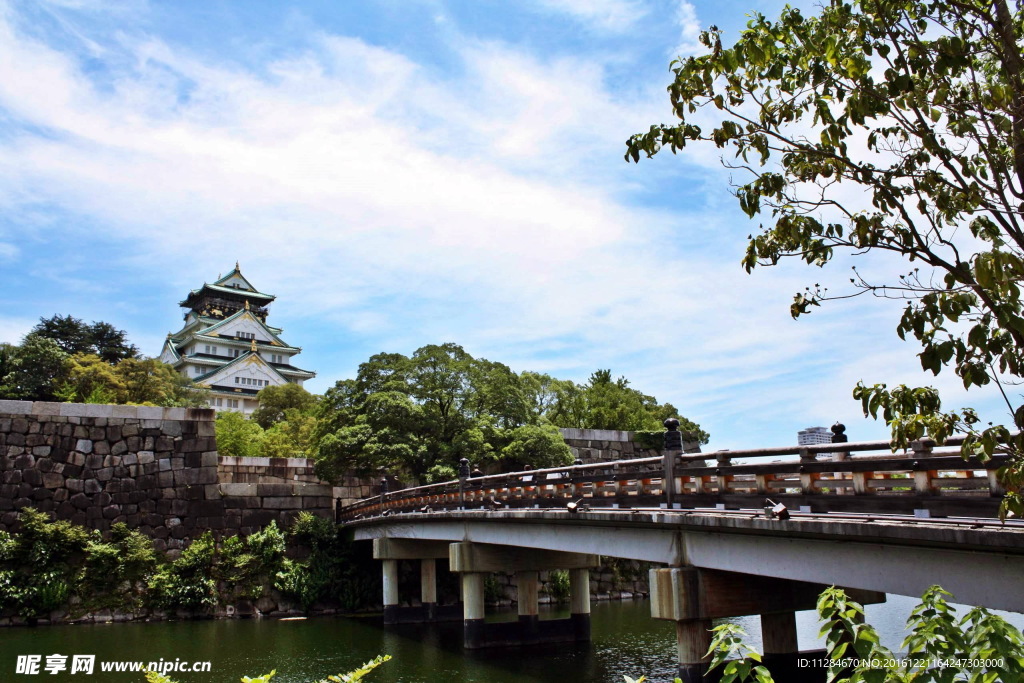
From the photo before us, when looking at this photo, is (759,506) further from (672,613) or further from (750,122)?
(750,122)

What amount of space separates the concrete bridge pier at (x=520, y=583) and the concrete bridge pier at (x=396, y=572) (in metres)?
6.26

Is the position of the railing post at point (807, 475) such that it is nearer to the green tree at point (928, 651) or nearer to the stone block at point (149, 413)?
the green tree at point (928, 651)

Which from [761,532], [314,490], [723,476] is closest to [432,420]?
[314,490]

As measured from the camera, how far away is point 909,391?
569cm

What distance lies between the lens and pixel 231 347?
8625 cm

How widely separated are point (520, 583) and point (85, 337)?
159ft

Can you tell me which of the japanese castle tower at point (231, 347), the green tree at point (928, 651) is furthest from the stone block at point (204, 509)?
the japanese castle tower at point (231, 347)

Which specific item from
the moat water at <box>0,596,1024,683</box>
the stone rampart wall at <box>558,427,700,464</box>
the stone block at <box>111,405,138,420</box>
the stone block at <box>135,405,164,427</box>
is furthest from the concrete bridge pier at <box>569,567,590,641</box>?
the stone block at <box>111,405,138,420</box>

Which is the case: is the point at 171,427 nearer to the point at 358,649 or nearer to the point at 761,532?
the point at 358,649

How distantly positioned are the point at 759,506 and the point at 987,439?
707 centimetres

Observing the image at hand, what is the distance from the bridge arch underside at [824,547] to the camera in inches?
324

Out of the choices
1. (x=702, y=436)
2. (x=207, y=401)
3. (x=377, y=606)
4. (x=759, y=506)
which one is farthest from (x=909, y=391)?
(x=207, y=401)

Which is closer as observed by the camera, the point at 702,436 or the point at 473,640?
the point at 473,640

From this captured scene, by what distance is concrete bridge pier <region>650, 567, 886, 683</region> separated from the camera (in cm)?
1288
